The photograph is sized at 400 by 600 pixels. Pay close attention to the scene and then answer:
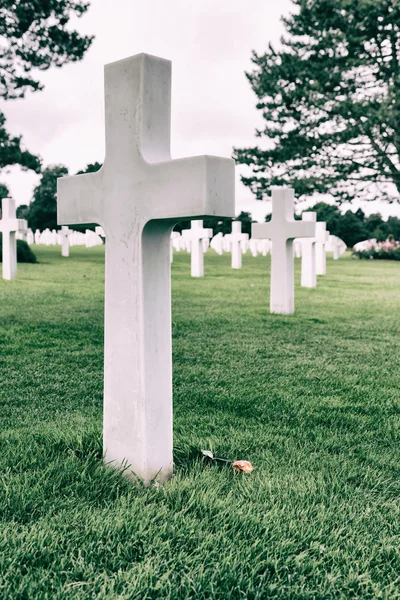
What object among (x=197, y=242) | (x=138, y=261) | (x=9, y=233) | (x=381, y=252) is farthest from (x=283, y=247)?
(x=381, y=252)

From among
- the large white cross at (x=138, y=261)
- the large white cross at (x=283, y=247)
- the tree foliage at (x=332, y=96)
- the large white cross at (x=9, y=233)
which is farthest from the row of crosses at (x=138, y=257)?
the tree foliage at (x=332, y=96)

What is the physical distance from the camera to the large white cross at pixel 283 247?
26.1ft

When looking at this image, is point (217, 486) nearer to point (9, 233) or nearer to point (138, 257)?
point (138, 257)

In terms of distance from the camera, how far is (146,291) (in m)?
2.32

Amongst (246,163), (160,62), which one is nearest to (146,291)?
(160,62)

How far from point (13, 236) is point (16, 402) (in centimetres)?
901

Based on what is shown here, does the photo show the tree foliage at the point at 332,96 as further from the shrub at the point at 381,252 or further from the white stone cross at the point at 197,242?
the white stone cross at the point at 197,242

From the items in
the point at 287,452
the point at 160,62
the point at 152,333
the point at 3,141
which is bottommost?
the point at 287,452

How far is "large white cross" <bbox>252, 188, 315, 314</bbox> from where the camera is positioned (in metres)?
7.95

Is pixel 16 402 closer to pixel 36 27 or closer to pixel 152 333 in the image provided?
pixel 152 333

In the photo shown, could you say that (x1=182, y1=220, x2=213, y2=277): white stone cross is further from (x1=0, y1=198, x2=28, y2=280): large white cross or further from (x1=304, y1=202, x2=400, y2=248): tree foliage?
(x1=304, y1=202, x2=400, y2=248): tree foliage

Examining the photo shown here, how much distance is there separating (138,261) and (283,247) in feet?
19.4

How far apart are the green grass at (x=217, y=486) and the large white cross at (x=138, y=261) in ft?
0.65

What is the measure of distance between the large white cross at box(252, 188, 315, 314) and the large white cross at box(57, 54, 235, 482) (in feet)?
18.7
